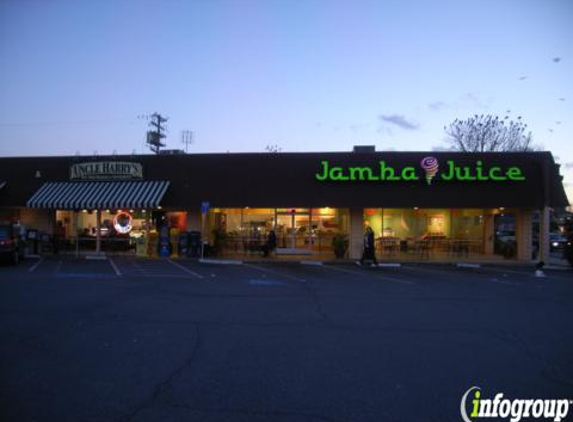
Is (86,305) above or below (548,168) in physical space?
below

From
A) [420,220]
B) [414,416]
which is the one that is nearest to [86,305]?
[414,416]

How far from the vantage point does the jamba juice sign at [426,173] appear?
20875mm

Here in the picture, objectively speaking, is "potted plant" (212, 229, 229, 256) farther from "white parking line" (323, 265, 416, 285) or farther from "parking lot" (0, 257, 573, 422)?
"parking lot" (0, 257, 573, 422)

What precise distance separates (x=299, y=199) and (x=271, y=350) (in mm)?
15310

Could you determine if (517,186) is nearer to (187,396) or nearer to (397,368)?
(397,368)

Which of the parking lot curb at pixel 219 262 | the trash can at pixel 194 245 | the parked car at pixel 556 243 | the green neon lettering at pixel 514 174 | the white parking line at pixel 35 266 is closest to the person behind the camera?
the white parking line at pixel 35 266

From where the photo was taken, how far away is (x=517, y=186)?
21234 millimetres

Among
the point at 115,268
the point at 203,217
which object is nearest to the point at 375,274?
the point at 203,217

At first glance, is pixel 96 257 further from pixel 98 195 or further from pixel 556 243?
pixel 556 243

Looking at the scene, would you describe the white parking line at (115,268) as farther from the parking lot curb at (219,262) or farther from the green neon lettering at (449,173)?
the green neon lettering at (449,173)

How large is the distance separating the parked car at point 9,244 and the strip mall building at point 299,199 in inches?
124

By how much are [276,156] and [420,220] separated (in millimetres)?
9719

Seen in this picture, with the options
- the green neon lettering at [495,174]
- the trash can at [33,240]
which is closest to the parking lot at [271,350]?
the green neon lettering at [495,174]

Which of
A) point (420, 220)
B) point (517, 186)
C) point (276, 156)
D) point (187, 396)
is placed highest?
point (276, 156)
